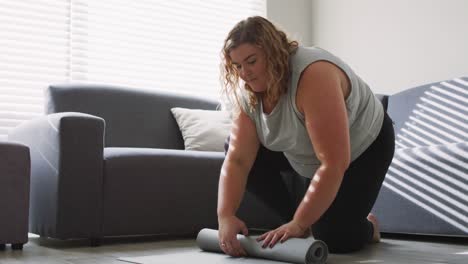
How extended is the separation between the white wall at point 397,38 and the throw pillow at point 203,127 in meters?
1.25

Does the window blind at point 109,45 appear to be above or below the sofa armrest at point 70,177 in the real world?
above

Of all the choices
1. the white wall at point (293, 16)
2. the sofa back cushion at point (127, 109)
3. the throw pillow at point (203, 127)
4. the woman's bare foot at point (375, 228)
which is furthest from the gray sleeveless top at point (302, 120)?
the white wall at point (293, 16)

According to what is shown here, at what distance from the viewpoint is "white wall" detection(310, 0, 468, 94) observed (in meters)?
3.62

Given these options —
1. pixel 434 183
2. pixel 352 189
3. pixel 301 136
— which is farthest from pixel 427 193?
pixel 301 136

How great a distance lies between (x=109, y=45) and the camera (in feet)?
11.9

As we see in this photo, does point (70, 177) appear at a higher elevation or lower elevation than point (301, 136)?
lower

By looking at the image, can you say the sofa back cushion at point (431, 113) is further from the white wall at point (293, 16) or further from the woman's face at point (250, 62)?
the woman's face at point (250, 62)

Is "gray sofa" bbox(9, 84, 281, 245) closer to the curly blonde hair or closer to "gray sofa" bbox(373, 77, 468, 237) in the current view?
"gray sofa" bbox(373, 77, 468, 237)

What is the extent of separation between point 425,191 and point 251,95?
1.21 m

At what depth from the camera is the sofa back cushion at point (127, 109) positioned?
2.98m

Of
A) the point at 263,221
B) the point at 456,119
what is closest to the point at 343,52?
the point at 456,119

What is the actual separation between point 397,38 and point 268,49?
2.47 metres

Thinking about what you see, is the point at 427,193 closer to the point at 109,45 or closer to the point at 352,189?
the point at 352,189

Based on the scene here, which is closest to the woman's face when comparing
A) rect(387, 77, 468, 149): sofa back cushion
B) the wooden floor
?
the wooden floor
